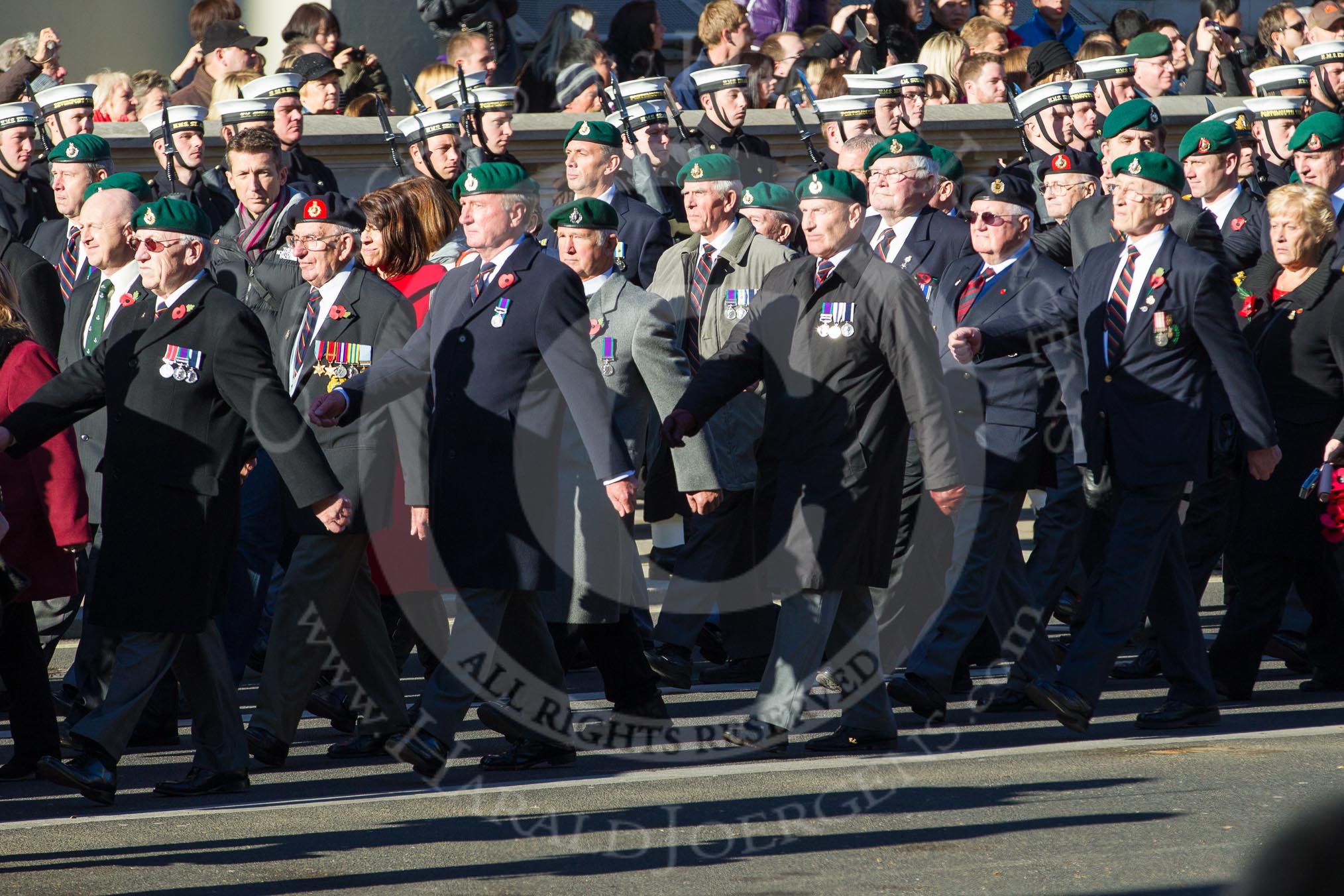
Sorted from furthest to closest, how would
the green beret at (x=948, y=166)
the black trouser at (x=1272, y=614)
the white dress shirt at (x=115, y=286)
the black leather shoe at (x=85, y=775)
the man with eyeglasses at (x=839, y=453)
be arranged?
the green beret at (x=948, y=166), the black trouser at (x=1272, y=614), the white dress shirt at (x=115, y=286), the man with eyeglasses at (x=839, y=453), the black leather shoe at (x=85, y=775)

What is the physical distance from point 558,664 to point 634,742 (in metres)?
0.48

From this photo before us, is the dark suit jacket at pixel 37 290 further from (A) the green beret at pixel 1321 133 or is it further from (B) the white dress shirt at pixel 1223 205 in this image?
(A) the green beret at pixel 1321 133

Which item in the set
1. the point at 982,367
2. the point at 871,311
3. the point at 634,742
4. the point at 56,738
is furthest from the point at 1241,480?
the point at 56,738

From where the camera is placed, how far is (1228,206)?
31.1 feet

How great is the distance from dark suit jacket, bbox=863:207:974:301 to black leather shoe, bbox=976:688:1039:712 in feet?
6.22

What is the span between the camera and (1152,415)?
6.98m

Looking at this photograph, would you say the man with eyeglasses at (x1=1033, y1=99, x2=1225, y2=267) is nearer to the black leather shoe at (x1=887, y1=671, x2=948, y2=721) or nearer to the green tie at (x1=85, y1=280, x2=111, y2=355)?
the black leather shoe at (x1=887, y1=671, x2=948, y2=721)

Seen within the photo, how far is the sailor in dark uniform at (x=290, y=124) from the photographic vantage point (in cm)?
1027

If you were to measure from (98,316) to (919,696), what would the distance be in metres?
3.49

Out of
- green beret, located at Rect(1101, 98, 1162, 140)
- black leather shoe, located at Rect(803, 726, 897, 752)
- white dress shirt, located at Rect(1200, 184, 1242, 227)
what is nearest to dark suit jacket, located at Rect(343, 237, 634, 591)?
black leather shoe, located at Rect(803, 726, 897, 752)

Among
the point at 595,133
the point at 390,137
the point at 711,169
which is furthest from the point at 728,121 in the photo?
the point at 711,169

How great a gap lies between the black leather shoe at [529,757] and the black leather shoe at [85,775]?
4.21ft

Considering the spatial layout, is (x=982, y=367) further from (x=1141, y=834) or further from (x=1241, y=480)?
(x=1141, y=834)

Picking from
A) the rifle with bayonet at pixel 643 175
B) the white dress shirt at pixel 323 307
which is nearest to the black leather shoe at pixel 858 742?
the white dress shirt at pixel 323 307
